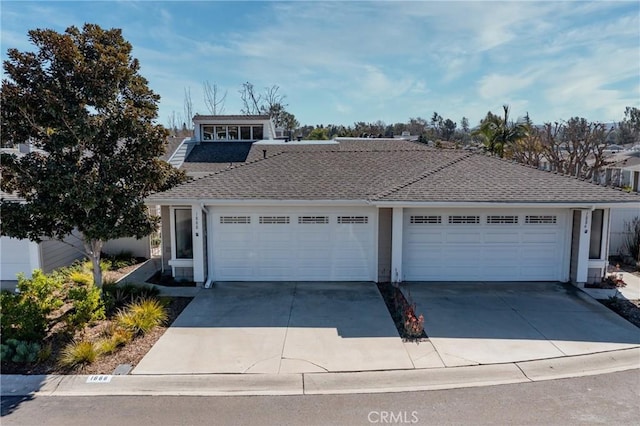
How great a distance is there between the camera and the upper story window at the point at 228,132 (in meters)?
28.3

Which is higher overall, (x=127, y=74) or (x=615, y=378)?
(x=127, y=74)

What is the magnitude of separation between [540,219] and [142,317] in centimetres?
1039

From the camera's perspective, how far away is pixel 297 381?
680 cm

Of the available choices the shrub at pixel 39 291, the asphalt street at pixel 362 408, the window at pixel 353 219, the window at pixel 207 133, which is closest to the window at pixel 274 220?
the window at pixel 353 219

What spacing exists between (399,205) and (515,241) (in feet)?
11.9

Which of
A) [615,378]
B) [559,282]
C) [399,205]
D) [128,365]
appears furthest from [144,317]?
[559,282]

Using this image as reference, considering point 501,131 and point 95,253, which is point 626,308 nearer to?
point 95,253

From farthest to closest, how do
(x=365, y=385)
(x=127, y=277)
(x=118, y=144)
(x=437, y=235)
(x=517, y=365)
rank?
1. (x=127, y=277)
2. (x=437, y=235)
3. (x=118, y=144)
4. (x=517, y=365)
5. (x=365, y=385)

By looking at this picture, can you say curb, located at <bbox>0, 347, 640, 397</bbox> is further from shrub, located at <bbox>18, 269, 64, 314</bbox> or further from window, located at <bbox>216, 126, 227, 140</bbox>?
window, located at <bbox>216, 126, 227, 140</bbox>

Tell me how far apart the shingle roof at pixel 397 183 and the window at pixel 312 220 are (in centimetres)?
66

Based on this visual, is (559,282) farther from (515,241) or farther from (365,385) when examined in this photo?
(365,385)

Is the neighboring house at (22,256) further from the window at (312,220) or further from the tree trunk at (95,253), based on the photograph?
the window at (312,220)

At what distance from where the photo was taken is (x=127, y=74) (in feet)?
30.0

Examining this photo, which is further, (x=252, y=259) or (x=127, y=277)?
(x=127, y=277)
